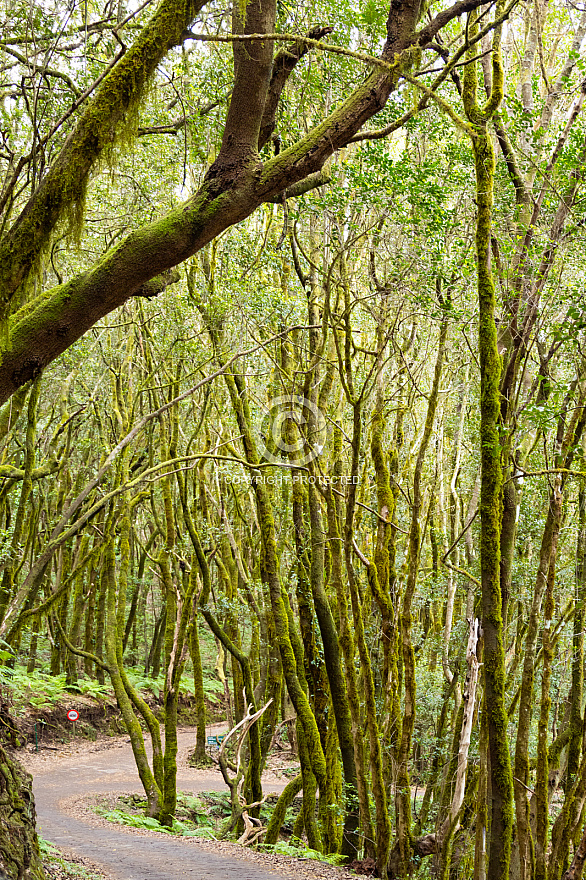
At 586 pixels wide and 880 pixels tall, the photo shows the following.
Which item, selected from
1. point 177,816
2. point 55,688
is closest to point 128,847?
point 177,816

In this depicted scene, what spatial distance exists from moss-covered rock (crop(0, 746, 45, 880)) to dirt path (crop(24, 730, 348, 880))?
7.89 feet

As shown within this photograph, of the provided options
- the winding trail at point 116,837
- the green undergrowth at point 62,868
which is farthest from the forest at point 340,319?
the winding trail at point 116,837

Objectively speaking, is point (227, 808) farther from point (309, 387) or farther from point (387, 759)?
point (309, 387)

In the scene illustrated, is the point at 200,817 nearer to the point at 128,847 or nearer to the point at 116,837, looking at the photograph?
the point at 116,837

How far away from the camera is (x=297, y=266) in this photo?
9984 millimetres

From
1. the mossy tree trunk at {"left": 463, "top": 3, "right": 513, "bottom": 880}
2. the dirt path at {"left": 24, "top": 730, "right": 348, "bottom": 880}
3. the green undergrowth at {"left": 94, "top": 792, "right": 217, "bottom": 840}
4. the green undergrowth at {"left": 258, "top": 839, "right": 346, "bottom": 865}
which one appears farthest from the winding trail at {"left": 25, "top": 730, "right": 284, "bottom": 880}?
the mossy tree trunk at {"left": 463, "top": 3, "right": 513, "bottom": 880}

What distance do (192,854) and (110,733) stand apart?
13680 mm

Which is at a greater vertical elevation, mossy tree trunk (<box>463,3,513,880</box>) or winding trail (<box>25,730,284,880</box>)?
mossy tree trunk (<box>463,3,513,880</box>)

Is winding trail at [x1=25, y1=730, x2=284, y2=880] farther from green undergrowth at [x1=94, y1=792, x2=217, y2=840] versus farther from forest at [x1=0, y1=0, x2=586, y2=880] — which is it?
forest at [x1=0, y1=0, x2=586, y2=880]

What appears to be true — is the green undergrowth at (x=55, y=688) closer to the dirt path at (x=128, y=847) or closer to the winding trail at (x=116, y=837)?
→ the winding trail at (x=116, y=837)

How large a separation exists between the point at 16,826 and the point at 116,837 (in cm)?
524

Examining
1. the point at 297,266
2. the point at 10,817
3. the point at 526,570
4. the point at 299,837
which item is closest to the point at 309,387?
the point at 297,266

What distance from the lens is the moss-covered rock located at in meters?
4.23

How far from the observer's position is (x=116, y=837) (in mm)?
8953
